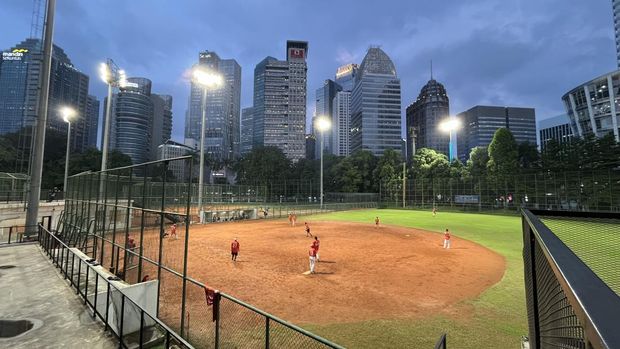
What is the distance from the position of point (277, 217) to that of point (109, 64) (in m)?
30.2

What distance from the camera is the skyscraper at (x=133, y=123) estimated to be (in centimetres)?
A: 9981

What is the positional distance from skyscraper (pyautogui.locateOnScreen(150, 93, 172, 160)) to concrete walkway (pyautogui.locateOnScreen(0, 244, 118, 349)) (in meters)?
125

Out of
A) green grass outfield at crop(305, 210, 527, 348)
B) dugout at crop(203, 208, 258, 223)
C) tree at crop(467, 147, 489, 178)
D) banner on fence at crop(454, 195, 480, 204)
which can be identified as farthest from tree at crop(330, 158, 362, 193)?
green grass outfield at crop(305, 210, 527, 348)

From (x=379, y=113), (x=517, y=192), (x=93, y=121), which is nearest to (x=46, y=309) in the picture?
(x=517, y=192)

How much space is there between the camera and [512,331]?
10.2 meters

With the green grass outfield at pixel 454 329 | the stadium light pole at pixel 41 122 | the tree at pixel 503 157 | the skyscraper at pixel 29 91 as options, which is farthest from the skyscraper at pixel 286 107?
the green grass outfield at pixel 454 329

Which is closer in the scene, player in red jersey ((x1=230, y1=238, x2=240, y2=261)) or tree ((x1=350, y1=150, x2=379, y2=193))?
player in red jersey ((x1=230, y1=238, x2=240, y2=261))

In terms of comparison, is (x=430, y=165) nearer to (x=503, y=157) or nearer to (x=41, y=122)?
(x=503, y=157)

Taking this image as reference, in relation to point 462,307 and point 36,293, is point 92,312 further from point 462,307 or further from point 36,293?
point 462,307

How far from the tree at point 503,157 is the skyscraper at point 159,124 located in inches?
4532

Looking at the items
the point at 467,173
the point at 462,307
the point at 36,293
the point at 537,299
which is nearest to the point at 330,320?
the point at 462,307

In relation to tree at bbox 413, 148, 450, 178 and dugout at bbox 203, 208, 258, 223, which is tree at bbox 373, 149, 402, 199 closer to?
tree at bbox 413, 148, 450, 178

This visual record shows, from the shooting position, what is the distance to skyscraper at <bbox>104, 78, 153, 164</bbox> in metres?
99.8

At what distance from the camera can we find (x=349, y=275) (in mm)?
16531
